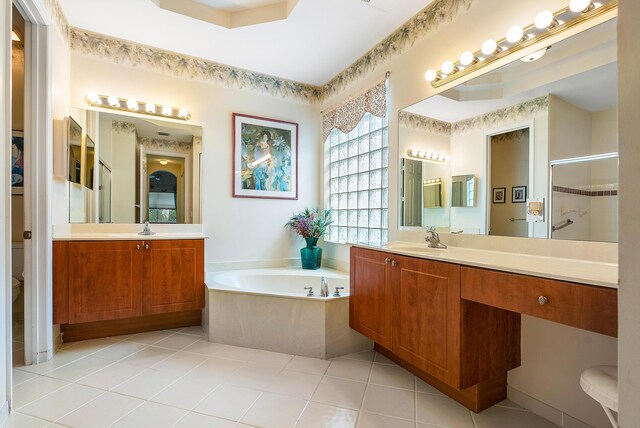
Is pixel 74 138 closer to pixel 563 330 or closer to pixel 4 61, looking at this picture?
pixel 4 61

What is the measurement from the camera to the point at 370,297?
208 centimetres

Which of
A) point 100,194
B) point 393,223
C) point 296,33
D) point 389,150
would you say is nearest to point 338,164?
point 389,150

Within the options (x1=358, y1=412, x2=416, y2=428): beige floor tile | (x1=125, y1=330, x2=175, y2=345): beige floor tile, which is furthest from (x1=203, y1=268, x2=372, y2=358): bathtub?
(x1=358, y1=412, x2=416, y2=428): beige floor tile

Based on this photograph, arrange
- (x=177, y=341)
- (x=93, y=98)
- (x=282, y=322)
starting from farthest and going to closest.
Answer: (x=93, y=98), (x=177, y=341), (x=282, y=322)

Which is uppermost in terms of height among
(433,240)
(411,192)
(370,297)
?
(411,192)

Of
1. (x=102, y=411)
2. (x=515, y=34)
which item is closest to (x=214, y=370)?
(x=102, y=411)

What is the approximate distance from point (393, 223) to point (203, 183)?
6.16ft

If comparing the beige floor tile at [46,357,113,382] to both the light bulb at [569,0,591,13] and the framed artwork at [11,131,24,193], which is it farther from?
the light bulb at [569,0,591,13]

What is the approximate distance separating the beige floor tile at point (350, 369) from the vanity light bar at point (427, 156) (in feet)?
4.99

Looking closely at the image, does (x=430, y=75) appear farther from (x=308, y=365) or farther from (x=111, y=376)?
(x=111, y=376)

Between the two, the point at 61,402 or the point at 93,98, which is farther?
the point at 93,98

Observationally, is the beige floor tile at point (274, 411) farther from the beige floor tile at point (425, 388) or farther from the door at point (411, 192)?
the door at point (411, 192)

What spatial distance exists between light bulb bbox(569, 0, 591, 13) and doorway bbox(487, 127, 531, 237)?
0.54 metres

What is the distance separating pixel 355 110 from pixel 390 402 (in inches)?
97.2
